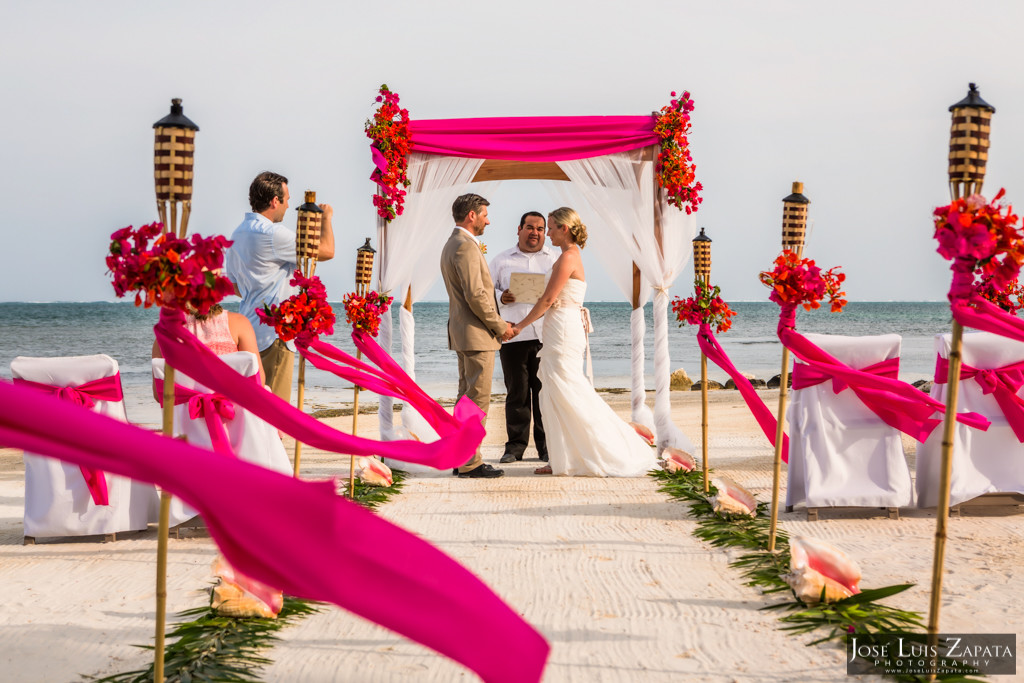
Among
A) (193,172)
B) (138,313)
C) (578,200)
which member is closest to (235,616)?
(193,172)

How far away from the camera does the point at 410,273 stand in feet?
26.5

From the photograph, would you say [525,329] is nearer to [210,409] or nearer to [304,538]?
[210,409]

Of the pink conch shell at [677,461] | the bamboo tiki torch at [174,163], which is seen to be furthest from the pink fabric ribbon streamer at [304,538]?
the pink conch shell at [677,461]

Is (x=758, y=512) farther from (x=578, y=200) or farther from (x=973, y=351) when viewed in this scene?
(x=578, y=200)

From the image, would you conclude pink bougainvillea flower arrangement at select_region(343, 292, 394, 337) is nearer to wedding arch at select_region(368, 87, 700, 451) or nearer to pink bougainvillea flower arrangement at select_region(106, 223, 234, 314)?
wedding arch at select_region(368, 87, 700, 451)

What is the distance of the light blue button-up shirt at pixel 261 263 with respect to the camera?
18.1 ft

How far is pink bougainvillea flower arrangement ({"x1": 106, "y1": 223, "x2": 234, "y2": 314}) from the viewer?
256cm

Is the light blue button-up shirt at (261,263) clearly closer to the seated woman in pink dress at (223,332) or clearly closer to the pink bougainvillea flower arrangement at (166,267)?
the seated woman in pink dress at (223,332)

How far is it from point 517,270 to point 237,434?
4089 mm

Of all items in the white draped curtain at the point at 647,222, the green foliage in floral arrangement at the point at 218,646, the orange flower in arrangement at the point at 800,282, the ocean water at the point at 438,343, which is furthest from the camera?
the ocean water at the point at 438,343

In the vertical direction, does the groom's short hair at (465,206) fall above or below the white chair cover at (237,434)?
above

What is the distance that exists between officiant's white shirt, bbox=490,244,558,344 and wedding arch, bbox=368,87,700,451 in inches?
23.5

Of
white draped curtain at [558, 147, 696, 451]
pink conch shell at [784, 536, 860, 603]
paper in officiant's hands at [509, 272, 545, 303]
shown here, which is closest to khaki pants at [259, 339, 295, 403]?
paper in officiant's hands at [509, 272, 545, 303]

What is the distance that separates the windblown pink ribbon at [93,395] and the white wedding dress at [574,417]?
3596mm
